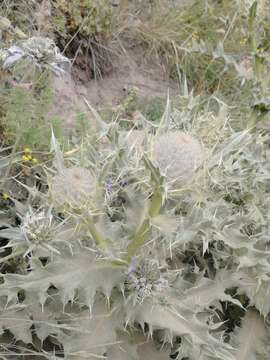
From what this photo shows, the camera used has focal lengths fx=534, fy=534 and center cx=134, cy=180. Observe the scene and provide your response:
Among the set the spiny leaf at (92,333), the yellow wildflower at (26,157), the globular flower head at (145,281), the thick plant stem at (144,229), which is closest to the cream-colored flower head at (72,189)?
the thick plant stem at (144,229)

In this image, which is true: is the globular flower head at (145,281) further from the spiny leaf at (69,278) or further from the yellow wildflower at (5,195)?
the yellow wildflower at (5,195)

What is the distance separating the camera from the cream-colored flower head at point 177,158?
5.35 feet

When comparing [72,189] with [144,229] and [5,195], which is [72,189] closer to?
[144,229]

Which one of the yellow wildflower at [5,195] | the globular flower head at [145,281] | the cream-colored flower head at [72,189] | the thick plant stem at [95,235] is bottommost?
the yellow wildflower at [5,195]

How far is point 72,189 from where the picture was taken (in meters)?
1.65

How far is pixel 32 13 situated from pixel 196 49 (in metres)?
1.11

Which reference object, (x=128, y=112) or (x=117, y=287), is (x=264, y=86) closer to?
(x=128, y=112)

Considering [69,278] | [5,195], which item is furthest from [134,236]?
[5,195]

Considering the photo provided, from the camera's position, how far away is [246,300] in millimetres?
2436

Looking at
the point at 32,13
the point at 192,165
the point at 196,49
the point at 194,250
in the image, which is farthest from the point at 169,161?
the point at 32,13

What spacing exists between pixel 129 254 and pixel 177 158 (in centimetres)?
43

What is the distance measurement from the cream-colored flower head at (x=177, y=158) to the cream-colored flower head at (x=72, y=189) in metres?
0.23

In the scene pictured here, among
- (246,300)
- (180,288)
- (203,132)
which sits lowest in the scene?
(246,300)

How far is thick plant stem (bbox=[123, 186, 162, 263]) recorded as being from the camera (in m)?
→ 1.67
